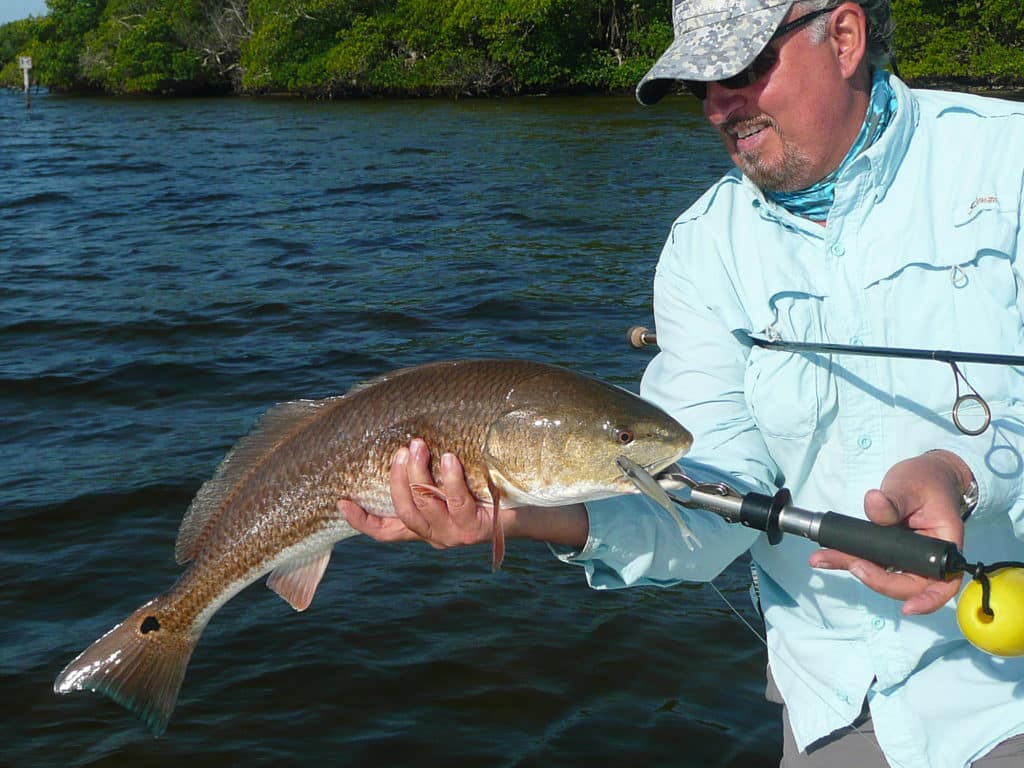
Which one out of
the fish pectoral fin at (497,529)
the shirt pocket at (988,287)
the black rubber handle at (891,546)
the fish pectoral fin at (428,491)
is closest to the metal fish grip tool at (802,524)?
the black rubber handle at (891,546)

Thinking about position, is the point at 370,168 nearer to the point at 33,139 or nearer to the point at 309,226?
the point at 309,226

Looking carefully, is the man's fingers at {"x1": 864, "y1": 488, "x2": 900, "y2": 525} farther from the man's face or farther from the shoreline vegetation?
the shoreline vegetation

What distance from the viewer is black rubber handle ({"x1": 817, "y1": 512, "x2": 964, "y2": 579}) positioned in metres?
1.87

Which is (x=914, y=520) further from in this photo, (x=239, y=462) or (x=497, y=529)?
(x=239, y=462)

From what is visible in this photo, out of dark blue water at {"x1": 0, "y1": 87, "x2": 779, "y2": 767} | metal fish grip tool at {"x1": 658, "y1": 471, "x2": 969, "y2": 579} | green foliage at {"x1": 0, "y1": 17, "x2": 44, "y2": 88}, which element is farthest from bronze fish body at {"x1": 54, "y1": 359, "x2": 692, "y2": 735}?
green foliage at {"x1": 0, "y1": 17, "x2": 44, "y2": 88}

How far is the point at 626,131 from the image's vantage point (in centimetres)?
2462

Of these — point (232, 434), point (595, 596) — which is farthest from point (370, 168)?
point (595, 596)

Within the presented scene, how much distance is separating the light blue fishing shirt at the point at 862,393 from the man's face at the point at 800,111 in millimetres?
81

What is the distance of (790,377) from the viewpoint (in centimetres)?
250

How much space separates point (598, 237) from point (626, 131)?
12.2m

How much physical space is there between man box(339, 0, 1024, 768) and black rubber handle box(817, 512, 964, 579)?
388 mm

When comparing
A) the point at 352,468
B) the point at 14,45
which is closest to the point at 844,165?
the point at 352,468

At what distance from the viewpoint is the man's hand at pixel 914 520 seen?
1.97 m

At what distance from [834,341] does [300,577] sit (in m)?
1.59
